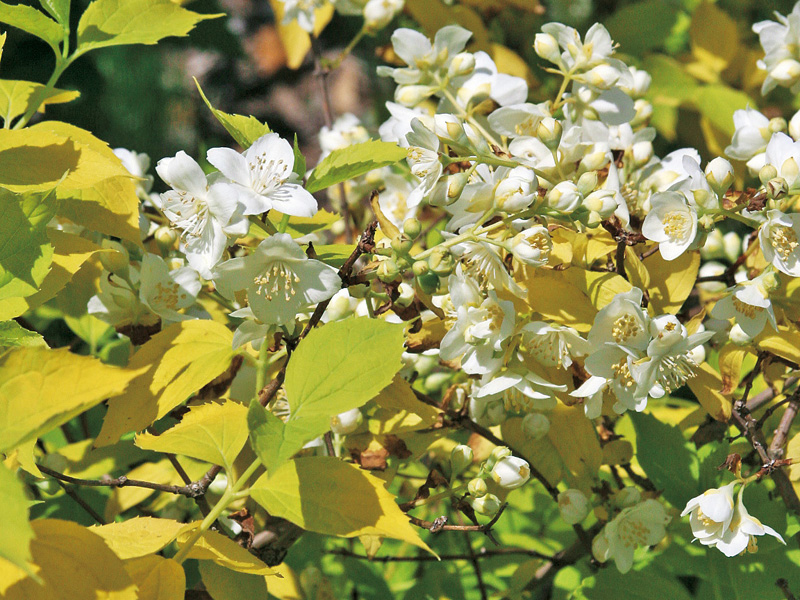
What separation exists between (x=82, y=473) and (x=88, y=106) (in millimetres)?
1890

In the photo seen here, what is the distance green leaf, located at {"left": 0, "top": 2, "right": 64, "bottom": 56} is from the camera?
867 millimetres

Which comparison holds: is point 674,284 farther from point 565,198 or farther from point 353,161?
point 353,161

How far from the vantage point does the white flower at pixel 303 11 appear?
142 centimetres

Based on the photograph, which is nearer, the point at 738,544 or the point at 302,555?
the point at 738,544

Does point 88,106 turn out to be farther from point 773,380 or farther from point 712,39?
point 773,380

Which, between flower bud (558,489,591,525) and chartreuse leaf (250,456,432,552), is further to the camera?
flower bud (558,489,591,525)

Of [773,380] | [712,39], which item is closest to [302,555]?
[773,380]

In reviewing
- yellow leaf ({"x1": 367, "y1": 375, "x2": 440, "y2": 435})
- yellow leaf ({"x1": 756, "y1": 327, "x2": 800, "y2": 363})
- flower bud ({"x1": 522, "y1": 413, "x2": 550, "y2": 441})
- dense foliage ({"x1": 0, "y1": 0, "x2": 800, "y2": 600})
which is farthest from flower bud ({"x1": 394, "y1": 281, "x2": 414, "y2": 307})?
yellow leaf ({"x1": 756, "y1": 327, "x2": 800, "y2": 363})

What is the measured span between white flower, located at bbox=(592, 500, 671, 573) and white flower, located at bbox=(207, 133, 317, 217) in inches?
21.2

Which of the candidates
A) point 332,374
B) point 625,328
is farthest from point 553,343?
point 332,374

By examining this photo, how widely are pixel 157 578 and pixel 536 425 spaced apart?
477mm

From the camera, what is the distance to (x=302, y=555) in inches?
50.2

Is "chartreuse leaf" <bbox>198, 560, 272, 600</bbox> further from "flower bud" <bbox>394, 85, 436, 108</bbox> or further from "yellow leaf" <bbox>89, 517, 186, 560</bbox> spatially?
"flower bud" <bbox>394, 85, 436, 108</bbox>

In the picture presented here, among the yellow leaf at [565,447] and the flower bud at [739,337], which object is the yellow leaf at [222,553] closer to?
the yellow leaf at [565,447]
